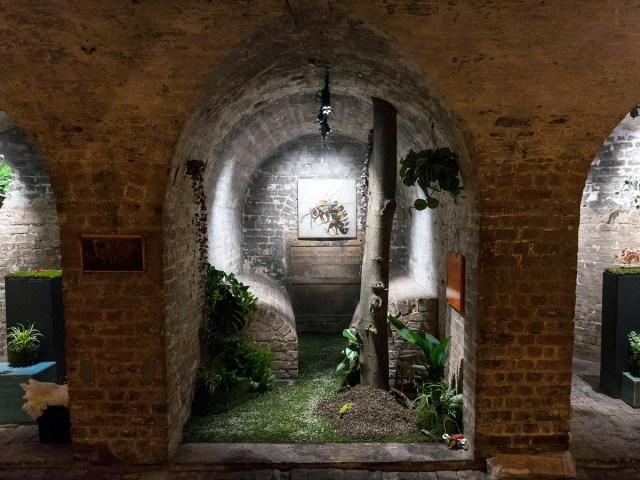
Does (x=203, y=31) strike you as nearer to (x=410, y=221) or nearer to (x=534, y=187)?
(x=534, y=187)

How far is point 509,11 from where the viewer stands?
3.50m

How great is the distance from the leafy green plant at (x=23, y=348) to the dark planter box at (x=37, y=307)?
111mm

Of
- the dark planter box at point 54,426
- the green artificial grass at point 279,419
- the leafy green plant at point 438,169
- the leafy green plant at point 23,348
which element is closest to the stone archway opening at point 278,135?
the leafy green plant at point 438,169

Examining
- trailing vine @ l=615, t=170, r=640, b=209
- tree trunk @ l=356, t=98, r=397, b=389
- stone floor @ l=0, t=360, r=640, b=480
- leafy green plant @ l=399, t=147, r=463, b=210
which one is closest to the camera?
stone floor @ l=0, t=360, r=640, b=480

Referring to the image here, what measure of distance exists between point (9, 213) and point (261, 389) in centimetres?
549

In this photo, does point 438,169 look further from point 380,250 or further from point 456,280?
point 380,250

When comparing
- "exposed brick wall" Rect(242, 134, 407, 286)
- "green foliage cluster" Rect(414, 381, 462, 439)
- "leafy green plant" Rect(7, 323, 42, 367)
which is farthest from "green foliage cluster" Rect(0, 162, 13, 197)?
"green foliage cluster" Rect(414, 381, 462, 439)

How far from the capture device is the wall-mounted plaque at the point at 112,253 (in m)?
4.08

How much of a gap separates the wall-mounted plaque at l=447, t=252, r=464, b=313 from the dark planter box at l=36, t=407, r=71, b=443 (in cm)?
434

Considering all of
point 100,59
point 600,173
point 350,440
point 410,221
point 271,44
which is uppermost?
point 271,44

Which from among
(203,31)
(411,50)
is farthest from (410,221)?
(203,31)

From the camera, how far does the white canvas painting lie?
9.38 meters

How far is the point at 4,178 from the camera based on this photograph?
7199mm

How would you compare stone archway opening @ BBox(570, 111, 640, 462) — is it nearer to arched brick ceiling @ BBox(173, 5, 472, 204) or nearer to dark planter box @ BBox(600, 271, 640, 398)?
dark planter box @ BBox(600, 271, 640, 398)
